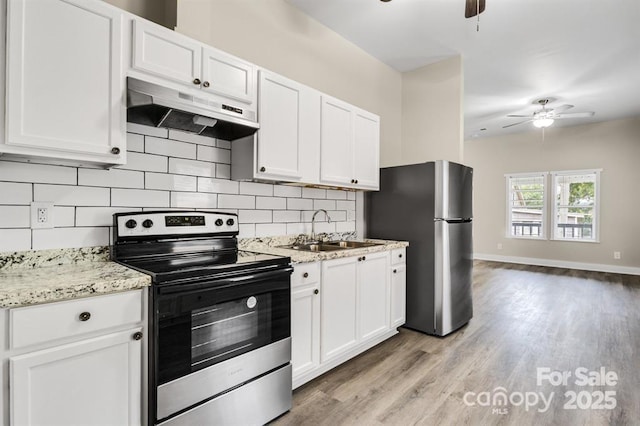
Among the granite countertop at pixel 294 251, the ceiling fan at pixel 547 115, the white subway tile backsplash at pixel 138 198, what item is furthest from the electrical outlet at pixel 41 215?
the ceiling fan at pixel 547 115

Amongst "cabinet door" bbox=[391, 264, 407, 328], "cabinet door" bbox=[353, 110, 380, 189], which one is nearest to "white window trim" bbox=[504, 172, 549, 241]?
"cabinet door" bbox=[391, 264, 407, 328]

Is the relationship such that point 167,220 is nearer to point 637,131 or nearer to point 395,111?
point 395,111

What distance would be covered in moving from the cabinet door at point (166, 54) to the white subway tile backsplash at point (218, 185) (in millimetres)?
643

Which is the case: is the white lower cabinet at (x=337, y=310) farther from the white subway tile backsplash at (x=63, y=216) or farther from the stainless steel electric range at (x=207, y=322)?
the white subway tile backsplash at (x=63, y=216)

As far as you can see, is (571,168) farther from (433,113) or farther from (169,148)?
(169,148)

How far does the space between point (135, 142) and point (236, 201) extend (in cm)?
76

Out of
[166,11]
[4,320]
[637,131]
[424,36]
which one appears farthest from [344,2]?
[637,131]

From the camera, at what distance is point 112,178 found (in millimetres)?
1876

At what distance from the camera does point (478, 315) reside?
3928 mm

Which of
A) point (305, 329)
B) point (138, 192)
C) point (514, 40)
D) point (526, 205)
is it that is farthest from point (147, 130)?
point (526, 205)

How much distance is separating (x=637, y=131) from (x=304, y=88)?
7193 millimetres

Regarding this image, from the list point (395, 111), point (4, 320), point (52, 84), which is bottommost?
point (4, 320)

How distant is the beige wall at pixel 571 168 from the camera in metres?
6.39

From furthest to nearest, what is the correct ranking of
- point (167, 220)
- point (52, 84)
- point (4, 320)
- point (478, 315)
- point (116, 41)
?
point (478, 315), point (167, 220), point (116, 41), point (52, 84), point (4, 320)
